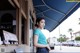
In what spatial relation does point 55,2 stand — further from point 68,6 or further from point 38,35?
point 38,35

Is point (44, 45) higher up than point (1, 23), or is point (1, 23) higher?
point (1, 23)

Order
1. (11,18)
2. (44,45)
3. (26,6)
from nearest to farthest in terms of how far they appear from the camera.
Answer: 1. (44,45)
2. (11,18)
3. (26,6)

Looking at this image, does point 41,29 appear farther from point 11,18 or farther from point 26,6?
point 26,6

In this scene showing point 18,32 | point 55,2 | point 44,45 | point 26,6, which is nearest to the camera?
point 44,45

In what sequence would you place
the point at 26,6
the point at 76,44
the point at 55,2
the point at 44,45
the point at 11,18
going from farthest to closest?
the point at 76,44
the point at 55,2
the point at 26,6
the point at 11,18
the point at 44,45

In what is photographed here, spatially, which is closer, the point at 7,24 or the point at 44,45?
the point at 44,45

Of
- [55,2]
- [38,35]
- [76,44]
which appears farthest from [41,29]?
[76,44]

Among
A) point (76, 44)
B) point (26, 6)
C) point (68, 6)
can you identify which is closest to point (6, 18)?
point (26, 6)

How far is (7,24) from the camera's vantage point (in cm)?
868

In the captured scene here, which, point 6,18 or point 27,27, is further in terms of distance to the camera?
point 27,27

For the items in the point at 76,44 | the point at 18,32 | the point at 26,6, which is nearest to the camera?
the point at 18,32

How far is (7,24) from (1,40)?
2.77 m

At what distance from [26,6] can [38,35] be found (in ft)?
17.7

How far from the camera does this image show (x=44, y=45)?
14.3 ft
